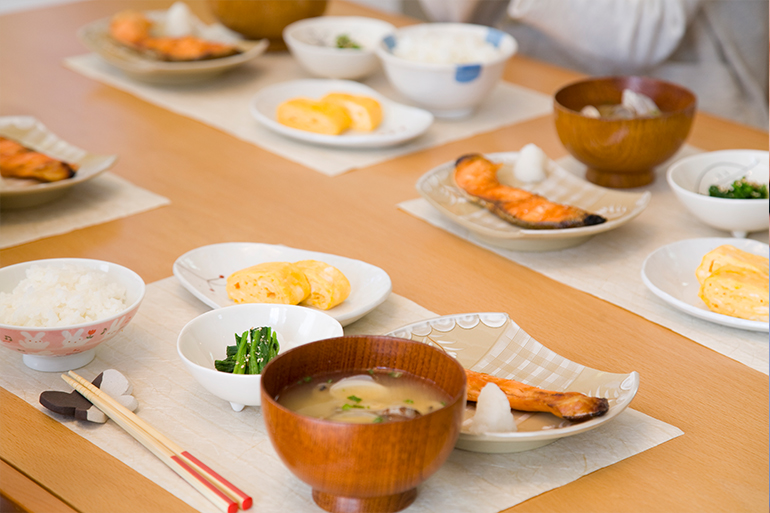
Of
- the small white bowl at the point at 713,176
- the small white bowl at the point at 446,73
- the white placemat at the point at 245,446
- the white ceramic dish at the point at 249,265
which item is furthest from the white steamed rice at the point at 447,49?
the white placemat at the point at 245,446

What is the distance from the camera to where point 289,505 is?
77 cm

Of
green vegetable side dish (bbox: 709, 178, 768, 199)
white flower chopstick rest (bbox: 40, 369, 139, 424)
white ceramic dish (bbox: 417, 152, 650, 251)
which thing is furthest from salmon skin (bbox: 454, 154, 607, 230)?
white flower chopstick rest (bbox: 40, 369, 139, 424)

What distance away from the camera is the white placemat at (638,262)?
1.09 meters

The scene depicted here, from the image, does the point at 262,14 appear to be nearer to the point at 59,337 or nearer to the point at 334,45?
the point at 334,45

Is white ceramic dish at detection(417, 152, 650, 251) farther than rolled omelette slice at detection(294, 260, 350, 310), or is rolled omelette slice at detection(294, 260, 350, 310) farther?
white ceramic dish at detection(417, 152, 650, 251)

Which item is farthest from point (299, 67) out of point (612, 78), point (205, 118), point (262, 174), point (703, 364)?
point (703, 364)

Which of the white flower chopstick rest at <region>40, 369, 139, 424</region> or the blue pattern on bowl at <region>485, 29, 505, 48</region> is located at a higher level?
the blue pattern on bowl at <region>485, 29, 505, 48</region>

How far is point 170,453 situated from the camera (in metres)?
0.83

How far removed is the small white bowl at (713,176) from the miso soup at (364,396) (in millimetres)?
758

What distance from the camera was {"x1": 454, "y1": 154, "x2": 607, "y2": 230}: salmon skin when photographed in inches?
50.4

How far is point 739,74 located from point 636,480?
1971mm

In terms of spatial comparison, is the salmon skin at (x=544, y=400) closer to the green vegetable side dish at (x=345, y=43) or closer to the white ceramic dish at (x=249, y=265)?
the white ceramic dish at (x=249, y=265)

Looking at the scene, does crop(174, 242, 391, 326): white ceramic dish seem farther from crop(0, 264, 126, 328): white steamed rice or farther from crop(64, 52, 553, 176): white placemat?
crop(64, 52, 553, 176): white placemat

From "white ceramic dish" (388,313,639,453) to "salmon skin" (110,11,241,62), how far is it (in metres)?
1.31
